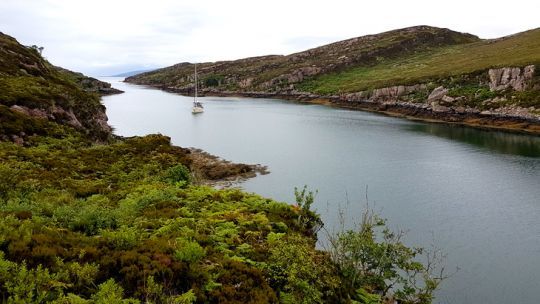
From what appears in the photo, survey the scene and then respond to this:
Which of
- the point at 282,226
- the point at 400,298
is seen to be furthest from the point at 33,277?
the point at 400,298

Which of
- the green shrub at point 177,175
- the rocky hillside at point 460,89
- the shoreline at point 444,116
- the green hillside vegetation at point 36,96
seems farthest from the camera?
the rocky hillside at point 460,89

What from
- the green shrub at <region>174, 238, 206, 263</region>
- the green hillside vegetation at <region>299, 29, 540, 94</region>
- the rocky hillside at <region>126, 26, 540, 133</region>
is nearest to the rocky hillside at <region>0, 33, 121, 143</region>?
the green shrub at <region>174, 238, 206, 263</region>

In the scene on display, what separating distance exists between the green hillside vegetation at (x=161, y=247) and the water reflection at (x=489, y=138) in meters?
57.2

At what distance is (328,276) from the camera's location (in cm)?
1905

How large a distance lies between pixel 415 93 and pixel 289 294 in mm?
125621

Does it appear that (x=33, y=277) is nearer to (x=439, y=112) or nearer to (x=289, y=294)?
(x=289, y=294)

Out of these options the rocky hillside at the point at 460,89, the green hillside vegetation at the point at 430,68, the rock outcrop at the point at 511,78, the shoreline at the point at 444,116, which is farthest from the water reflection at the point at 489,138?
the green hillside vegetation at the point at 430,68

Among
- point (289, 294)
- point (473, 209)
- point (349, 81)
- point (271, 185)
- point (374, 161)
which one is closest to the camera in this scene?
point (289, 294)

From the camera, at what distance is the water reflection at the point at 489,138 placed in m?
73.9

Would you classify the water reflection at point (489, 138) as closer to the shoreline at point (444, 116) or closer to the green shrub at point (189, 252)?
the shoreline at point (444, 116)

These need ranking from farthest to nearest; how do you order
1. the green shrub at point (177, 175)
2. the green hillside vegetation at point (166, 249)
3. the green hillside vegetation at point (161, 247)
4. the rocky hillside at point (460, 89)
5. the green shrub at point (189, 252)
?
1. the rocky hillside at point (460, 89)
2. the green shrub at point (177, 175)
3. the green shrub at point (189, 252)
4. the green hillside vegetation at point (161, 247)
5. the green hillside vegetation at point (166, 249)

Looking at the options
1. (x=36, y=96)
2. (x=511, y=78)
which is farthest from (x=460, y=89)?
(x=36, y=96)

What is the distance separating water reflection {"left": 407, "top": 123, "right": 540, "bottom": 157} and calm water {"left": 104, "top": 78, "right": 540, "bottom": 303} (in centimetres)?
19

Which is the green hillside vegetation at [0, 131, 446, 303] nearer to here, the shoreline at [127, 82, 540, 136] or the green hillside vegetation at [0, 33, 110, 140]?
the green hillside vegetation at [0, 33, 110, 140]
